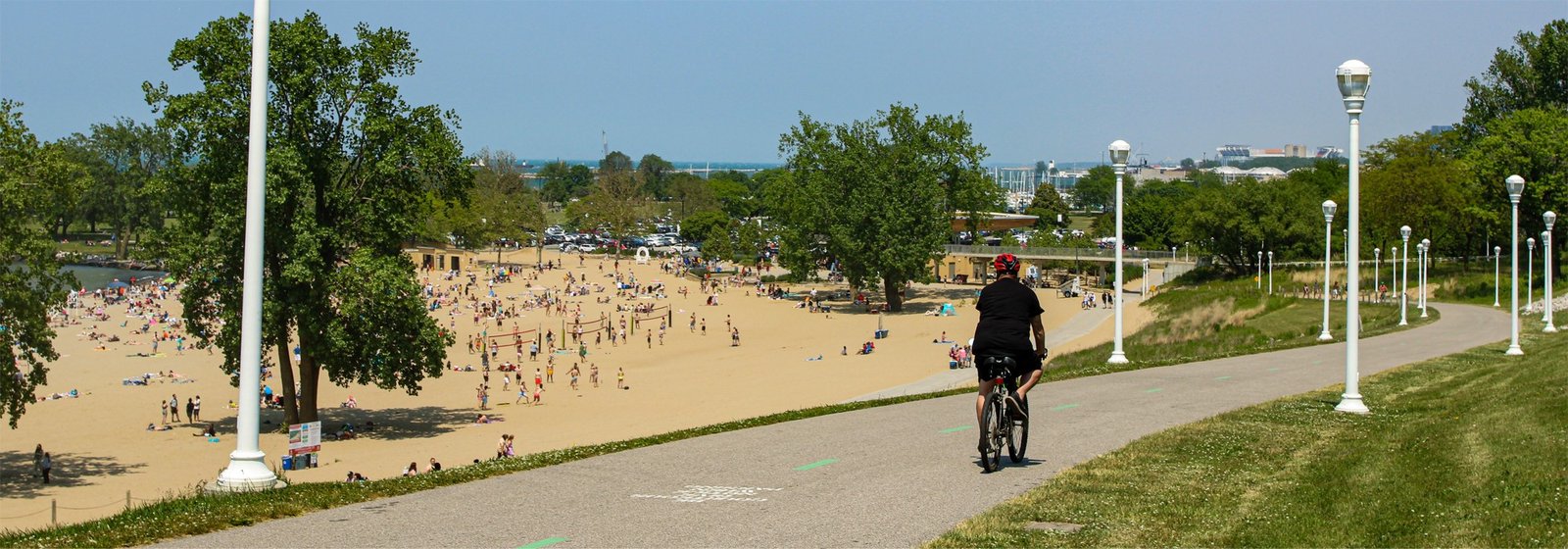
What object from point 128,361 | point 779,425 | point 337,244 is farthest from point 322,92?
point 128,361

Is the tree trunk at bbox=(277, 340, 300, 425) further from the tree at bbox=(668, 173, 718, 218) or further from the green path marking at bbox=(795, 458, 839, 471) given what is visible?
the tree at bbox=(668, 173, 718, 218)

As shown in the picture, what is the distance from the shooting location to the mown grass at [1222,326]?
95.2 ft

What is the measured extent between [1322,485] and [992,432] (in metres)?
2.50

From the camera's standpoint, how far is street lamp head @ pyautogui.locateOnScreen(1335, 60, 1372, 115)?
1622 centimetres

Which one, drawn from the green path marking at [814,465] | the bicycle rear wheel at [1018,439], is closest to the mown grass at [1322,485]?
the bicycle rear wheel at [1018,439]

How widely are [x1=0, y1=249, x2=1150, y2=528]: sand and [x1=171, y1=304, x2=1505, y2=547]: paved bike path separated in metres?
4.87

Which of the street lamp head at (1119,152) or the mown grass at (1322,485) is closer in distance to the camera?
the mown grass at (1322,485)

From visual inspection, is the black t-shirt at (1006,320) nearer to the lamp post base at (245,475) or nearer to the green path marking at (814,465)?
A: the green path marking at (814,465)

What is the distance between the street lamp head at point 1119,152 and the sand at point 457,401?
10778 millimetres

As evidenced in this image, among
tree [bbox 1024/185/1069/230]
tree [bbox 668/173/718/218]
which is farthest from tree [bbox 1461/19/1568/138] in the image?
tree [bbox 668/173/718/218]

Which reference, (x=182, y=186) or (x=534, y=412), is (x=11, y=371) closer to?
(x=182, y=186)

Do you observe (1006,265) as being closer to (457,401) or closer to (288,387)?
(288,387)

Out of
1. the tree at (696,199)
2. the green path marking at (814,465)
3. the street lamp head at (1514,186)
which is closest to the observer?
the green path marking at (814,465)

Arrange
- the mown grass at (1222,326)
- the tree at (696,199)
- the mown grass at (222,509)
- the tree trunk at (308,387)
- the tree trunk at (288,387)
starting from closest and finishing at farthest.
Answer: the mown grass at (222,509) < the mown grass at (1222,326) < the tree trunk at (288,387) < the tree trunk at (308,387) < the tree at (696,199)
